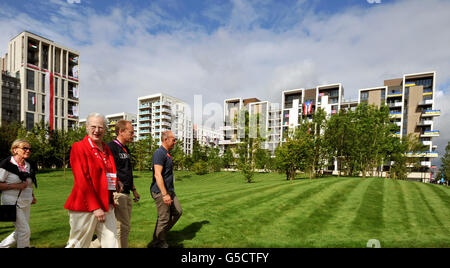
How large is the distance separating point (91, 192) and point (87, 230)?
0.53 meters

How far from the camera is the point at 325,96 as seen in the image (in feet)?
246

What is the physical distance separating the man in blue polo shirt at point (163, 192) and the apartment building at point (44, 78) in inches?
2890

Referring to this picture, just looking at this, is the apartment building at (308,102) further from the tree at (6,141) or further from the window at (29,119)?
the window at (29,119)

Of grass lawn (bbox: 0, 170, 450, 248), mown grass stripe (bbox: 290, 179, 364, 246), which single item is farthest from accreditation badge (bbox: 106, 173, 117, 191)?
mown grass stripe (bbox: 290, 179, 364, 246)

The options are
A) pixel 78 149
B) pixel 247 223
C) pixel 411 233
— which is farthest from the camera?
pixel 247 223

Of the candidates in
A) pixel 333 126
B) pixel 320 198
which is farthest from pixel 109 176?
pixel 333 126

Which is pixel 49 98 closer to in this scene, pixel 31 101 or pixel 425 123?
pixel 31 101

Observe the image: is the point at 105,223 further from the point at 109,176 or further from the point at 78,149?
the point at 78,149

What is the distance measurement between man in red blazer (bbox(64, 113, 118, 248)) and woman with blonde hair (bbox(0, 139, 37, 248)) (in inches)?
85.8

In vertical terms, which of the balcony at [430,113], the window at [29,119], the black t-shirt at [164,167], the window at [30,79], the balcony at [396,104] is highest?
the window at [30,79]

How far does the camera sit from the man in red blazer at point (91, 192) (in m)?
3.03

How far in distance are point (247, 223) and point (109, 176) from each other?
17.4 ft

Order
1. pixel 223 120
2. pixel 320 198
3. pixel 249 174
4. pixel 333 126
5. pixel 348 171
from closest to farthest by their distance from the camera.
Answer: pixel 320 198 → pixel 249 174 → pixel 333 126 → pixel 348 171 → pixel 223 120

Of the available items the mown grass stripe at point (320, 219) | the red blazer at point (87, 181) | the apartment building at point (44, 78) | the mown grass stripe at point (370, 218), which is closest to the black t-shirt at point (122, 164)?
the red blazer at point (87, 181)
